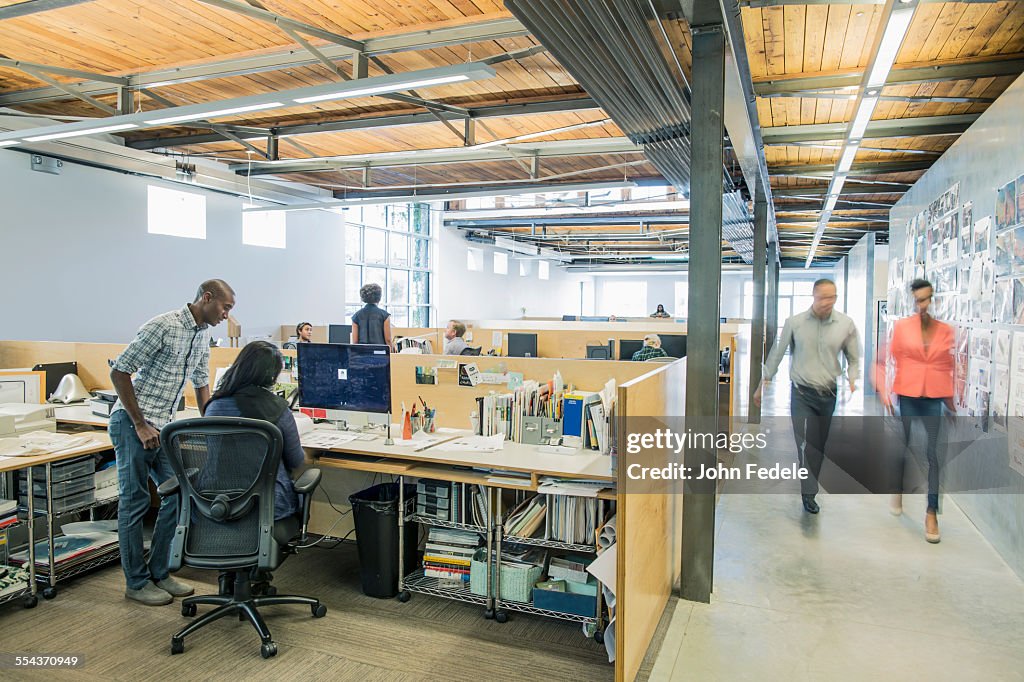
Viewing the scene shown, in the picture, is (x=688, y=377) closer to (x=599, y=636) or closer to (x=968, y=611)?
(x=599, y=636)

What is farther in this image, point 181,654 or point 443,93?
point 443,93

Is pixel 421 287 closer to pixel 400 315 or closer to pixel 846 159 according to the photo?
pixel 400 315

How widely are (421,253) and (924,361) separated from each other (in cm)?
1066

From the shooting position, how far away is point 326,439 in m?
3.60

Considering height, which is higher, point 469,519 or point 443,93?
point 443,93

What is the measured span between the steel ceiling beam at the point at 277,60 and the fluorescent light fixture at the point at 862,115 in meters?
2.15

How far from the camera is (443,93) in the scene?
18.8 feet

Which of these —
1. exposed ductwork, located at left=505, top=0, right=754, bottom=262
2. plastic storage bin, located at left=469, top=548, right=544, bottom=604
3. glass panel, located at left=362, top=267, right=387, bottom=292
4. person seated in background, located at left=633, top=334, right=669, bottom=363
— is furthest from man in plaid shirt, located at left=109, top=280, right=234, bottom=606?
glass panel, located at left=362, top=267, right=387, bottom=292

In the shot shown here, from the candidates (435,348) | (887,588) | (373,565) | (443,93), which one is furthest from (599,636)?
(435,348)

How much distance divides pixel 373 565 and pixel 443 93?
4007 mm

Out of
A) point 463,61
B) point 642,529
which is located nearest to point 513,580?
point 642,529

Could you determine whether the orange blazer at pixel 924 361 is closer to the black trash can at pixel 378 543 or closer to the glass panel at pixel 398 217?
the black trash can at pixel 378 543

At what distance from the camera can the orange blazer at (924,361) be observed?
4.14m

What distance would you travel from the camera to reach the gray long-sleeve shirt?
453cm
